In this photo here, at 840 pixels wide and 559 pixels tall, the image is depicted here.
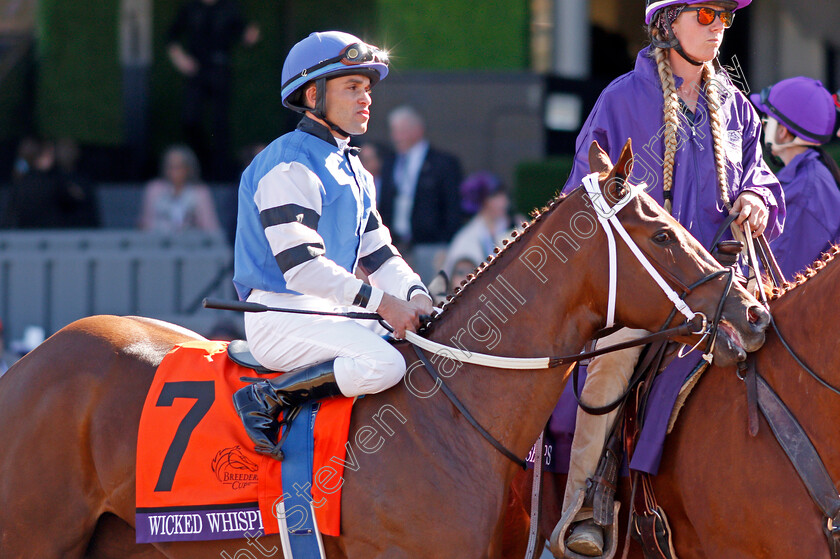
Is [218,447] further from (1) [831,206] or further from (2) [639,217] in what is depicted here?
(1) [831,206]

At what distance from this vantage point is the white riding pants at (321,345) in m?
3.74

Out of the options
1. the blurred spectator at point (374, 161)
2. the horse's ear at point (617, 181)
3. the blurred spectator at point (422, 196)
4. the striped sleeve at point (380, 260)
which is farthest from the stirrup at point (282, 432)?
the blurred spectator at point (374, 161)

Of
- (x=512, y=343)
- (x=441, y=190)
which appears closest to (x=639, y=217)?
(x=512, y=343)

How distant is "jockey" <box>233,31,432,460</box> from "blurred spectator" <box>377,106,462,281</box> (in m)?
5.19

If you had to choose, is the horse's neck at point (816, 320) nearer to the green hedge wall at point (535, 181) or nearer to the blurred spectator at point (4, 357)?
the green hedge wall at point (535, 181)

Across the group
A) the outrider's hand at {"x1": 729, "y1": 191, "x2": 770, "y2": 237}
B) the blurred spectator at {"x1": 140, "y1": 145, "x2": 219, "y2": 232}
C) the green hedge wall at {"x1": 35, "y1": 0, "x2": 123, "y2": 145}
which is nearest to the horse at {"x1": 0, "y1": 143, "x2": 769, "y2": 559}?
the outrider's hand at {"x1": 729, "y1": 191, "x2": 770, "y2": 237}

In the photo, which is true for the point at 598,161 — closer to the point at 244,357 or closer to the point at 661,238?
the point at 661,238

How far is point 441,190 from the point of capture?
947 cm

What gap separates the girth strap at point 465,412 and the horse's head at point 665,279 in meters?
0.60

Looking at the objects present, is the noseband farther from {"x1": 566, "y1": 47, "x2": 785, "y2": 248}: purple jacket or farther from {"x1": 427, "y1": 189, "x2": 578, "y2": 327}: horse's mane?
{"x1": 566, "y1": 47, "x2": 785, "y2": 248}: purple jacket

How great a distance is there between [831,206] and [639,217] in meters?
1.49

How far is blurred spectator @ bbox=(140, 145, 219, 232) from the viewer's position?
10383 millimetres

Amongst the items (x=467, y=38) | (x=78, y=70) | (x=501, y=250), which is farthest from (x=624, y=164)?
(x=78, y=70)

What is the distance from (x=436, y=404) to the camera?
12.6 feet
